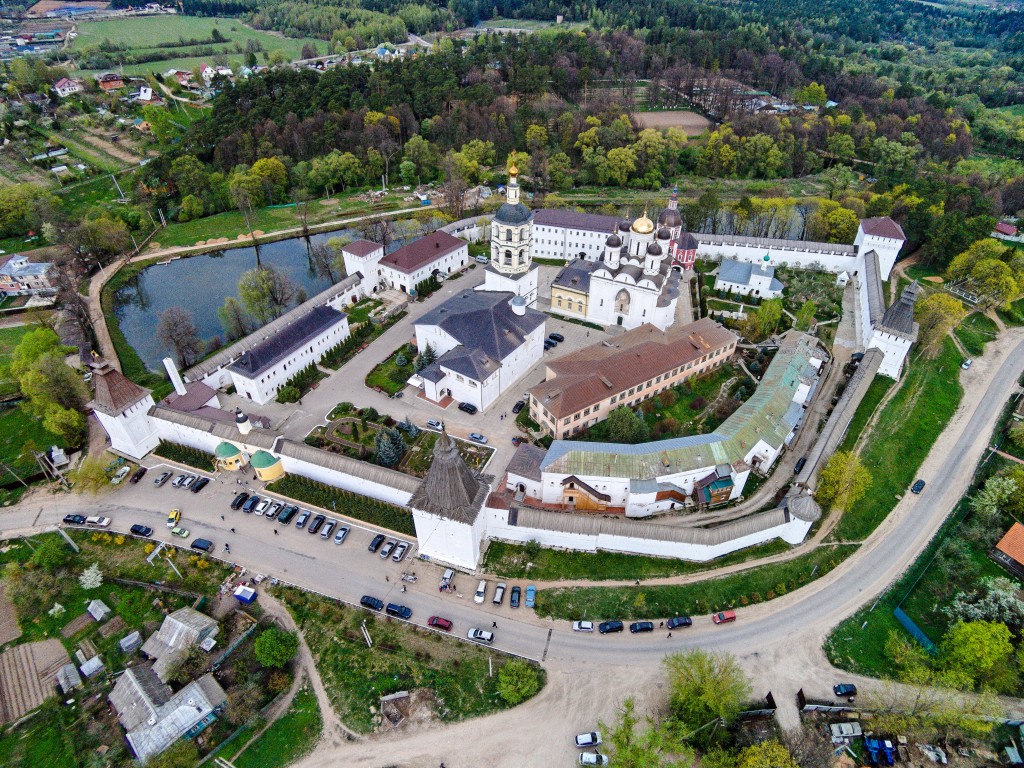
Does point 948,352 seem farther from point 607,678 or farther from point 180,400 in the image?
point 180,400

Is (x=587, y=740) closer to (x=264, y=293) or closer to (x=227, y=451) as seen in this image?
(x=227, y=451)

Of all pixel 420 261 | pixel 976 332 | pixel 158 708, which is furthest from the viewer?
pixel 420 261

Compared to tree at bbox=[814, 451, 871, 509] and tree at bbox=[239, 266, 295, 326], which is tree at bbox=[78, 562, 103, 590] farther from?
tree at bbox=[814, 451, 871, 509]

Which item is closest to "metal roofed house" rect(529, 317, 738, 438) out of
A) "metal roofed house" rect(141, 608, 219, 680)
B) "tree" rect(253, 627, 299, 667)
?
"tree" rect(253, 627, 299, 667)

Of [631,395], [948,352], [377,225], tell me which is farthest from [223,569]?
[948,352]

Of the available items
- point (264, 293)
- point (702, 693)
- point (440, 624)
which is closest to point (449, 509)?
point (440, 624)

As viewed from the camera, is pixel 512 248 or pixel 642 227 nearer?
Result: pixel 642 227

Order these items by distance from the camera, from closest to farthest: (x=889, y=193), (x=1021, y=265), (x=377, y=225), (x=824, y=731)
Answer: (x=824, y=731)
(x=1021, y=265)
(x=889, y=193)
(x=377, y=225)
